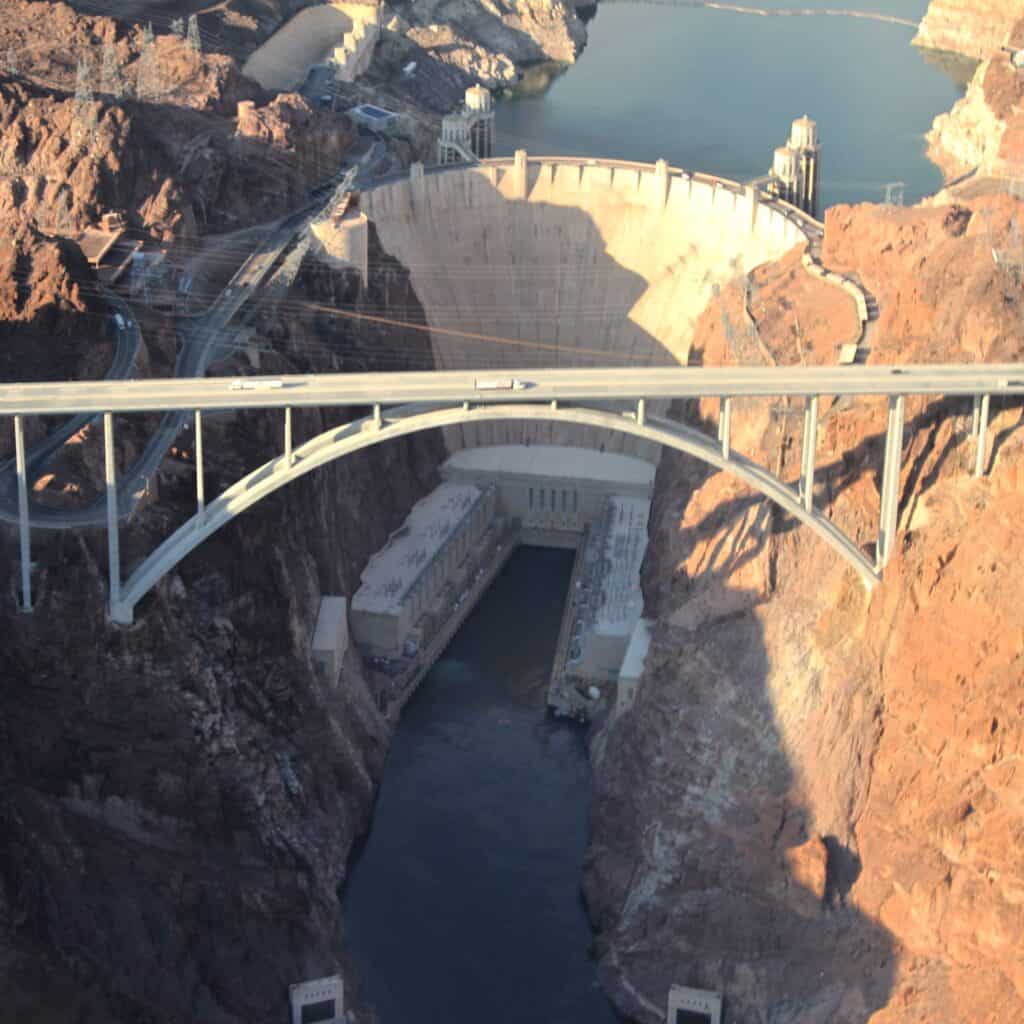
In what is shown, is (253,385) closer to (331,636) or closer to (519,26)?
(331,636)

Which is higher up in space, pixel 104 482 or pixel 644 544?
pixel 104 482

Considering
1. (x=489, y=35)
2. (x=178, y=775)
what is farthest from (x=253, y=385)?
(x=489, y=35)

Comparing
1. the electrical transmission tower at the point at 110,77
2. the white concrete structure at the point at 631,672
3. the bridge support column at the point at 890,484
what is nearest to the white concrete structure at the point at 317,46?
the electrical transmission tower at the point at 110,77

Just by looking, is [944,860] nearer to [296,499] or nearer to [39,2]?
→ [296,499]

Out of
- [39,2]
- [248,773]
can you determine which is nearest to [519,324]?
[39,2]

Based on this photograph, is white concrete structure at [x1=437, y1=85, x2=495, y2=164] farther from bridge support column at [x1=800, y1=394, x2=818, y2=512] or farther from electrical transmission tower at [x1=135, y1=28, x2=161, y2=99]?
bridge support column at [x1=800, y1=394, x2=818, y2=512]

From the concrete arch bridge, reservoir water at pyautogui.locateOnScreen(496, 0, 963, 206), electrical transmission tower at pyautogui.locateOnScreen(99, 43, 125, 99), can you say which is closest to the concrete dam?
electrical transmission tower at pyautogui.locateOnScreen(99, 43, 125, 99)
